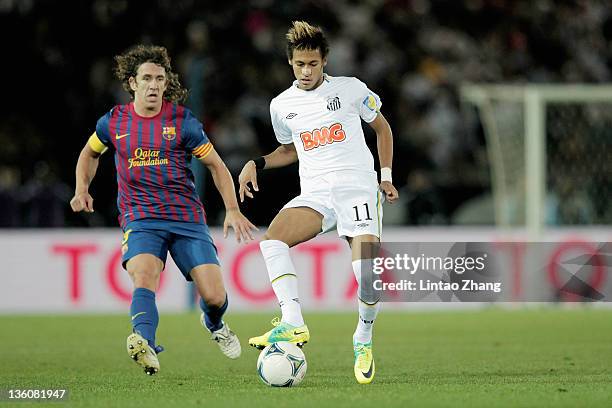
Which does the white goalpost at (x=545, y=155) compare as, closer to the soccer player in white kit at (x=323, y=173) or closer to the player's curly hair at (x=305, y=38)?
the soccer player in white kit at (x=323, y=173)

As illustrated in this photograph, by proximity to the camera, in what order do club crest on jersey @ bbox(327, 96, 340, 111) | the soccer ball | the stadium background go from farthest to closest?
Answer: the stadium background, club crest on jersey @ bbox(327, 96, 340, 111), the soccer ball

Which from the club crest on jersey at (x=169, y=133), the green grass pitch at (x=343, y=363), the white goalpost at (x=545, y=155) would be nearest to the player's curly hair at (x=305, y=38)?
the club crest on jersey at (x=169, y=133)

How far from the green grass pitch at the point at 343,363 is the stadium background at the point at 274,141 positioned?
13 cm

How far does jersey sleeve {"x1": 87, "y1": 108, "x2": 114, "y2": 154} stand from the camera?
27.1 ft

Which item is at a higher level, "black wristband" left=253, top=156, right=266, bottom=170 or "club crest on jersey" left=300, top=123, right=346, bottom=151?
"club crest on jersey" left=300, top=123, right=346, bottom=151

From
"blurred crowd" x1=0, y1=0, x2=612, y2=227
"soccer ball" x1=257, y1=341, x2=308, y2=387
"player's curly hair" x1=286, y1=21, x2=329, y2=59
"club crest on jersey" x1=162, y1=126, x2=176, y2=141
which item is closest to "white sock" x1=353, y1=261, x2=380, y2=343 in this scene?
"soccer ball" x1=257, y1=341, x2=308, y2=387

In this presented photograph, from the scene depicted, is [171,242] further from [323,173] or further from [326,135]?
[326,135]

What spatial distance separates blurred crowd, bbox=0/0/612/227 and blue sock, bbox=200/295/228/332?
25.5 ft

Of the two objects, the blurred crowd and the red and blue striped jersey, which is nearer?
the red and blue striped jersey

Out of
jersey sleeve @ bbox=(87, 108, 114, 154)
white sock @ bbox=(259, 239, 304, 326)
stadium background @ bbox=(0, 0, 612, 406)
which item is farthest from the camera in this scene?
stadium background @ bbox=(0, 0, 612, 406)

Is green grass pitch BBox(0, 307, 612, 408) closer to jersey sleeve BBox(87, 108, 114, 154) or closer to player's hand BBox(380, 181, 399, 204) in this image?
player's hand BBox(380, 181, 399, 204)

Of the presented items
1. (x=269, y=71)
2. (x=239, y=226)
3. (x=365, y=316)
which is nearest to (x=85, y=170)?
(x=239, y=226)

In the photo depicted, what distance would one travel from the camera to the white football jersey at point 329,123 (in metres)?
7.91

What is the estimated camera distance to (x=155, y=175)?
819 cm
